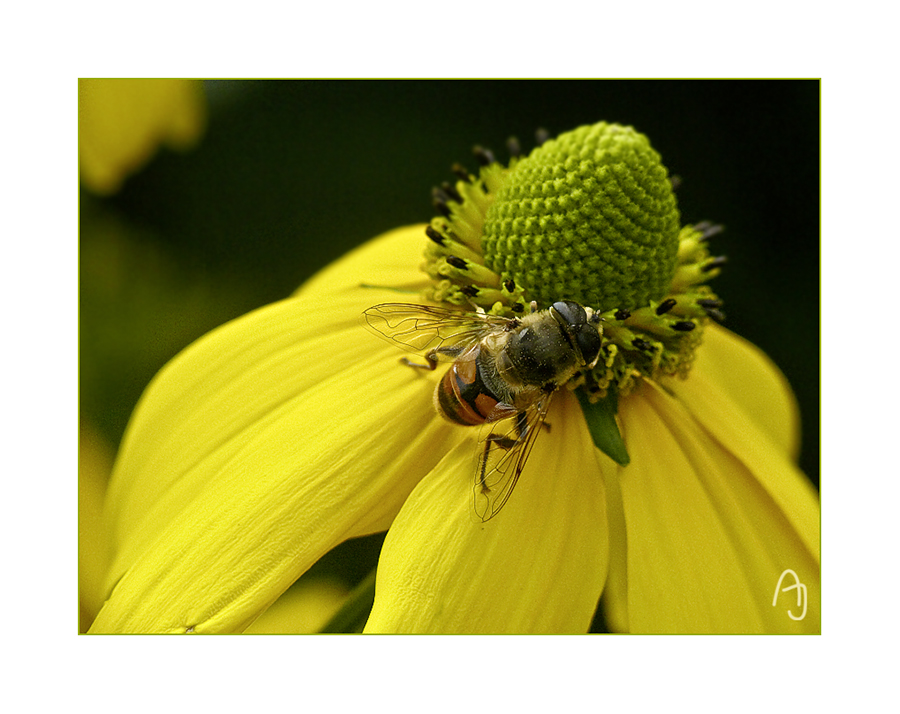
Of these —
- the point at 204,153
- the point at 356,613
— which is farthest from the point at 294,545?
the point at 204,153

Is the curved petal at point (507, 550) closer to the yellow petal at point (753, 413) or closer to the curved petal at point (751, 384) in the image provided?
the yellow petal at point (753, 413)

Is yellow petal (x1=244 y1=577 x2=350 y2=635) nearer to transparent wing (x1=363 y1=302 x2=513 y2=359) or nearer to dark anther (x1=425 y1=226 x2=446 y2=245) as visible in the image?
transparent wing (x1=363 y1=302 x2=513 y2=359)

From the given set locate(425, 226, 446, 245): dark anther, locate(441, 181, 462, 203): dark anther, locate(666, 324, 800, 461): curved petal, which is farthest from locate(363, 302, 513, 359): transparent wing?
locate(666, 324, 800, 461): curved petal

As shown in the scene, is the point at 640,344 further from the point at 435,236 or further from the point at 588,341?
the point at 435,236

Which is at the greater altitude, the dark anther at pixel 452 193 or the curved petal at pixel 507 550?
the dark anther at pixel 452 193
